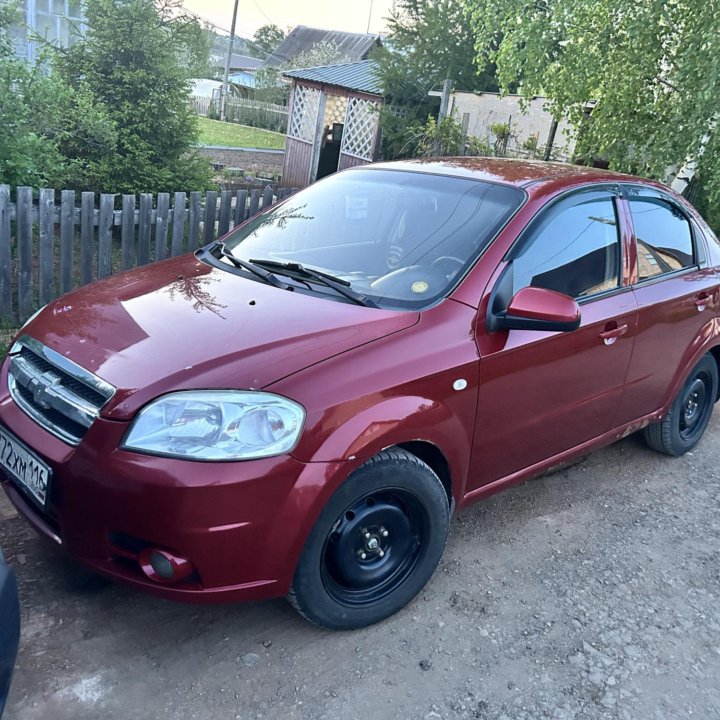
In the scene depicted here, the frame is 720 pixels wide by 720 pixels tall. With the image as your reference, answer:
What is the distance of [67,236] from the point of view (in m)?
5.38

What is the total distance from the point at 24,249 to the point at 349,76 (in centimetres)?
1149

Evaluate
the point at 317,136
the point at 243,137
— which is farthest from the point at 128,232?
the point at 243,137

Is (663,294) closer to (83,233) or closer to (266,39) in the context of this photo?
(83,233)

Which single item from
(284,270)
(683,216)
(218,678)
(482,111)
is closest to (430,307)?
(284,270)

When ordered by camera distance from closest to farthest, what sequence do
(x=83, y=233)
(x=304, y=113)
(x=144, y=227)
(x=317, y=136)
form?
(x=83, y=233)
(x=144, y=227)
(x=317, y=136)
(x=304, y=113)

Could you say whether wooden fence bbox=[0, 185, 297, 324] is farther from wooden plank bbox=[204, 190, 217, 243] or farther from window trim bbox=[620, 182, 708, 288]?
window trim bbox=[620, 182, 708, 288]

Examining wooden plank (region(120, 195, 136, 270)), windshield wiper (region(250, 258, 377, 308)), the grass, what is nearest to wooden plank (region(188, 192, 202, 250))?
wooden plank (region(120, 195, 136, 270))

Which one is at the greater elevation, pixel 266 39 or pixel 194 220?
pixel 266 39

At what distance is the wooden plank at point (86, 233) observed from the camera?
17.7ft

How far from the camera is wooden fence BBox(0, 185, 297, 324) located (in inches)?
204

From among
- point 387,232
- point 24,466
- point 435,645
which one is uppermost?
point 387,232

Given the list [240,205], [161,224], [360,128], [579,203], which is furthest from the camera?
[360,128]

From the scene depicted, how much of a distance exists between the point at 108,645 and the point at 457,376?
63.4 inches

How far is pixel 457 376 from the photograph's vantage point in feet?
8.95
